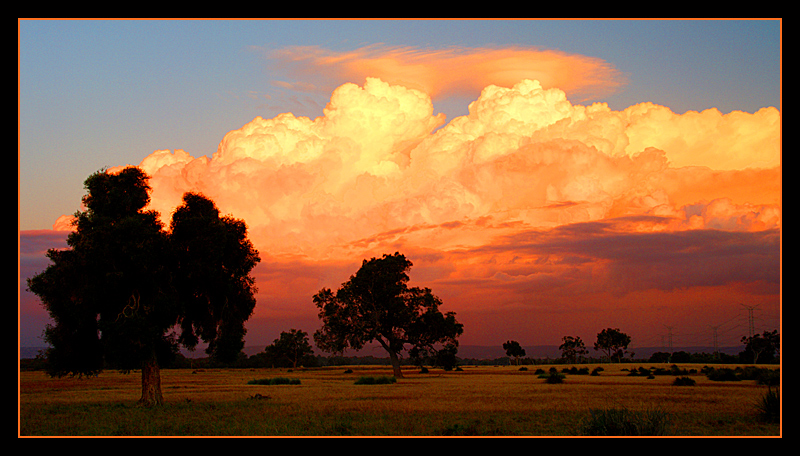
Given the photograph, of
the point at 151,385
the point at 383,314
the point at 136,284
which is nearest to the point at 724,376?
the point at 383,314

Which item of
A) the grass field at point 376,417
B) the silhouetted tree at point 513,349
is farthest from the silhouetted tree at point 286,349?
the grass field at point 376,417

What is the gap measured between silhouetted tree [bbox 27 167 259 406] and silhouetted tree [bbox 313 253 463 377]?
38.4 metres

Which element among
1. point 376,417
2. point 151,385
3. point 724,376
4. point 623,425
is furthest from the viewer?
point 724,376

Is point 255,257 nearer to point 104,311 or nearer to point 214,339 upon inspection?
point 214,339

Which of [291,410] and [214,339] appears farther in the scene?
[214,339]

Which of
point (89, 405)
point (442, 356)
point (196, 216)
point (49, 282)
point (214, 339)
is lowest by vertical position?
point (442, 356)

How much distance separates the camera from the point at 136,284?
30938 mm

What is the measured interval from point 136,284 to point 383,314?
1728 inches

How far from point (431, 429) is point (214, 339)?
16.8 m

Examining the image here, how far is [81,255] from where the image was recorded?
29.8 m

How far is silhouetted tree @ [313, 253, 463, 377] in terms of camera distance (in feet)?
236

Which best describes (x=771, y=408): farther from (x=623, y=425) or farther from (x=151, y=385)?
(x=151, y=385)
